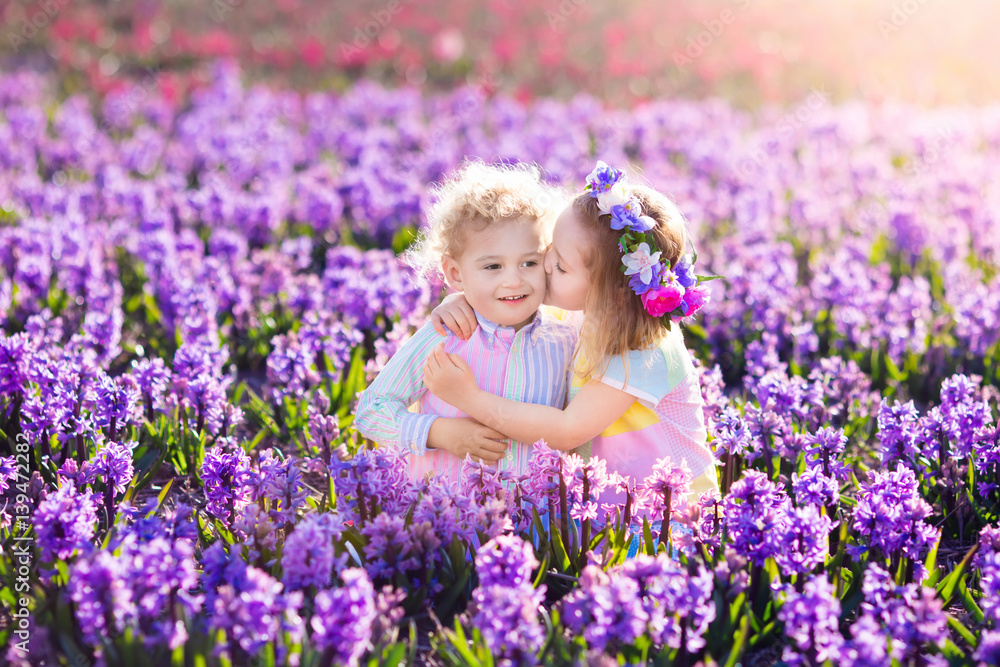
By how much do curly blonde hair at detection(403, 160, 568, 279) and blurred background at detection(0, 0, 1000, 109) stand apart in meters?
9.74

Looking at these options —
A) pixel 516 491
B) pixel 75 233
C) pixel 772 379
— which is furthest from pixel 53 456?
pixel 772 379

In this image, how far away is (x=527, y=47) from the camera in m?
16.9

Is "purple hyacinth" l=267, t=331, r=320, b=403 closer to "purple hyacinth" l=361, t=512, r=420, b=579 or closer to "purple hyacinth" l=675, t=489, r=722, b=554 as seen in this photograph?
"purple hyacinth" l=361, t=512, r=420, b=579

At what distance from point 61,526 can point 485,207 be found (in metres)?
1.76

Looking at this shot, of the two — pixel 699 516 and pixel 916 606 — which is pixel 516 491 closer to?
pixel 699 516

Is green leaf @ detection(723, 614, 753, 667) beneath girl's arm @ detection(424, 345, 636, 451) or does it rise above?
beneath

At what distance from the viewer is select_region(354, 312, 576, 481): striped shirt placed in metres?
3.52

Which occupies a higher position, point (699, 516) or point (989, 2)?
point (989, 2)

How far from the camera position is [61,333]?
4.91 m

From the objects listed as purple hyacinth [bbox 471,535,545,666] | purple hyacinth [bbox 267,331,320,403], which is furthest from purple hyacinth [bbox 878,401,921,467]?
purple hyacinth [bbox 267,331,320,403]

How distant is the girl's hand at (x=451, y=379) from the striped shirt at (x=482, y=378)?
11cm

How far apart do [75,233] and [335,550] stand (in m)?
3.91

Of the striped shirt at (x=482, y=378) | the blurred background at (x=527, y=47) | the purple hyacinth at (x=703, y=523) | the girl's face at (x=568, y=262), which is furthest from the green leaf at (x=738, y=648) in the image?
the blurred background at (x=527, y=47)

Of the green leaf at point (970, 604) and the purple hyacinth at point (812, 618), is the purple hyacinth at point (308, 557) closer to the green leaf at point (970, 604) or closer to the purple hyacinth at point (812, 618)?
the purple hyacinth at point (812, 618)
